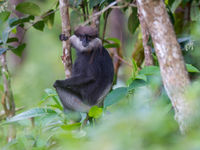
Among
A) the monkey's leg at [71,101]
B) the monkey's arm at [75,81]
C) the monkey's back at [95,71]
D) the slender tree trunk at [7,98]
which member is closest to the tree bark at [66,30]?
the monkey's arm at [75,81]

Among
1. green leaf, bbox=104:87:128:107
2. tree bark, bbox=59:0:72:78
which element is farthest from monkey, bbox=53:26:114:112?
green leaf, bbox=104:87:128:107

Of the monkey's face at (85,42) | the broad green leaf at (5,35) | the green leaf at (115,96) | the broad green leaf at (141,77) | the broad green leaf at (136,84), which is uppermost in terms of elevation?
the broad green leaf at (5,35)

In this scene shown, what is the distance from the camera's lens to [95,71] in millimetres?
3027

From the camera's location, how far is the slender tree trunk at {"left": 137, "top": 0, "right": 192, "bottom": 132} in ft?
4.62

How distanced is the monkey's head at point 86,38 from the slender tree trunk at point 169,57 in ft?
4.59

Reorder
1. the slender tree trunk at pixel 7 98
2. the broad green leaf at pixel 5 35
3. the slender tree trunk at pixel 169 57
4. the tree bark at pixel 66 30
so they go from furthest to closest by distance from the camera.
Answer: the slender tree trunk at pixel 7 98, the broad green leaf at pixel 5 35, the tree bark at pixel 66 30, the slender tree trunk at pixel 169 57

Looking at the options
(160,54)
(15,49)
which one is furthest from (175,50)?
(15,49)

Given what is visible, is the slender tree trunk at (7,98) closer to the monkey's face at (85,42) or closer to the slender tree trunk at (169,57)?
the monkey's face at (85,42)

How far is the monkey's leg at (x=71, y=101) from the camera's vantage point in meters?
3.03

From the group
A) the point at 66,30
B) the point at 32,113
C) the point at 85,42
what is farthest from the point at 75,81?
the point at 32,113

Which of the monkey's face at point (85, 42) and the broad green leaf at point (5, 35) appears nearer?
the broad green leaf at point (5, 35)

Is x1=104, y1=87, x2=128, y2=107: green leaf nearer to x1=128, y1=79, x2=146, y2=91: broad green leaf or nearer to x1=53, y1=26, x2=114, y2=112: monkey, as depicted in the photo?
x1=128, y1=79, x2=146, y2=91: broad green leaf

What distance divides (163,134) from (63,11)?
5.86ft

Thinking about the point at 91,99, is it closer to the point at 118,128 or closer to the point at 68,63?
the point at 68,63
